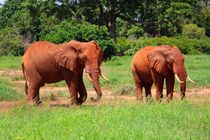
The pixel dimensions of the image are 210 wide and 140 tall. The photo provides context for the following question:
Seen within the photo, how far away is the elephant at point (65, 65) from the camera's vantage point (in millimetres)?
14259

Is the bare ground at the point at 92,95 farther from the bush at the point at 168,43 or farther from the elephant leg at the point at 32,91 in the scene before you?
the bush at the point at 168,43

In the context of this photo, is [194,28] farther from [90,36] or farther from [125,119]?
[125,119]

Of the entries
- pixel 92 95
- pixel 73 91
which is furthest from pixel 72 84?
pixel 92 95

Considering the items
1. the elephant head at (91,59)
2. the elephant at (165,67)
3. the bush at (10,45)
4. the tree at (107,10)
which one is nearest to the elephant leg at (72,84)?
the elephant head at (91,59)

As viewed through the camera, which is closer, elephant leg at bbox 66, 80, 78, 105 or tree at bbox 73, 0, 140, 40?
elephant leg at bbox 66, 80, 78, 105

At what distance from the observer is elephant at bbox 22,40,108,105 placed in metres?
14.3

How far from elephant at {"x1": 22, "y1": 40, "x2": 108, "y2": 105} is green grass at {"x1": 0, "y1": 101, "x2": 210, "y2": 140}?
2.28m

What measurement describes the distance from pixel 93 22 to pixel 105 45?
8773mm

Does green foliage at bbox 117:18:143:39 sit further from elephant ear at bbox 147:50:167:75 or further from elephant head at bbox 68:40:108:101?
elephant head at bbox 68:40:108:101

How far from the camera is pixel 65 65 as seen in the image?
1440 cm

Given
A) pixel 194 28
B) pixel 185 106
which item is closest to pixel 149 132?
pixel 185 106

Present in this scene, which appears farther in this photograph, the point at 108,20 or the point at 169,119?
the point at 108,20

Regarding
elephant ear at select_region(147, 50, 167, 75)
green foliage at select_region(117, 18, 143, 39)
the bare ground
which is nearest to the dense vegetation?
green foliage at select_region(117, 18, 143, 39)

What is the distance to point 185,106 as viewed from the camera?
1196cm
